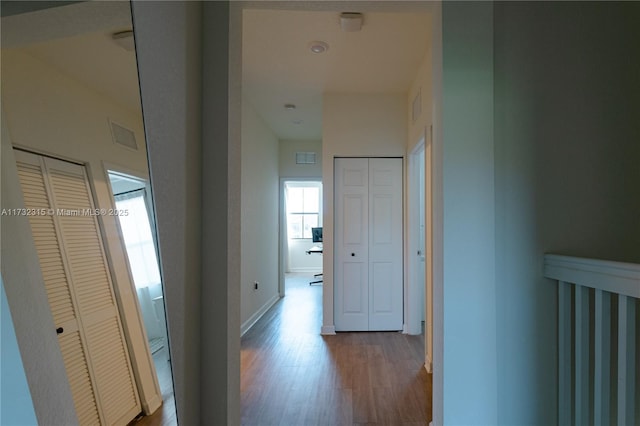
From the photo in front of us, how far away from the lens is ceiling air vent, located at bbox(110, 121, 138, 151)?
0.96 meters

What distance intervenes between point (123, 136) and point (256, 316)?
3757 mm

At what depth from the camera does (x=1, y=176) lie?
23.7 inches

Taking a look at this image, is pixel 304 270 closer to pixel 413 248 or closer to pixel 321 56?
pixel 413 248

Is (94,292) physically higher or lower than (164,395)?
higher

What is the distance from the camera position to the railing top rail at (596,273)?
3.76 ft

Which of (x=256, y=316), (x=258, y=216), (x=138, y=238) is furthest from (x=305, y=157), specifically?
(x=138, y=238)

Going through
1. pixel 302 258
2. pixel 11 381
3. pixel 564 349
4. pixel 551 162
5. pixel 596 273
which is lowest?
pixel 302 258

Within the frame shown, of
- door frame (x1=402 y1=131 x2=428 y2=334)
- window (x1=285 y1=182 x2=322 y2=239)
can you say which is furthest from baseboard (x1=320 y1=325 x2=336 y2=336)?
window (x1=285 y1=182 x2=322 y2=239)

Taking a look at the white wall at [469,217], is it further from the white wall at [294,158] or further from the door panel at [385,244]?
the white wall at [294,158]

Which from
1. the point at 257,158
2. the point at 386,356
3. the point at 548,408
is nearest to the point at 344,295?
the point at 386,356

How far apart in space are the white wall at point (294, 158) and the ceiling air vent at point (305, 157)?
0.05 m

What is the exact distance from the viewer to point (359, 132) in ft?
12.7

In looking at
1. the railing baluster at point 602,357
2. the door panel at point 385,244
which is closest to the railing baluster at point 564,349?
the railing baluster at point 602,357

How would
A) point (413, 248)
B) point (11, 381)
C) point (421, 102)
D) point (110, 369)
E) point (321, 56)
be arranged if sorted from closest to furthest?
point (11, 381), point (110, 369), point (321, 56), point (421, 102), point (413, 248)
